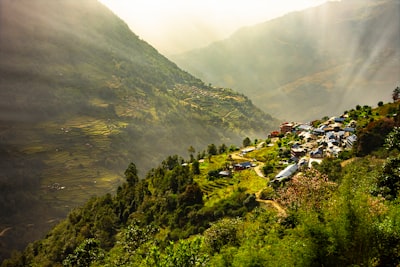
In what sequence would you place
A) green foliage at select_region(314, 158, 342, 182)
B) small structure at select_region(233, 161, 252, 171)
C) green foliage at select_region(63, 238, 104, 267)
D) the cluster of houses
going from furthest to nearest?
small structure at select_region(233, 161, 252, 171) → the cluster of houses → green foliage at select_region(314, 158, 342, 182) → green foliage at select_region(63, 238, 104, 267)

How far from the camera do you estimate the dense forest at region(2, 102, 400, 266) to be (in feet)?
140

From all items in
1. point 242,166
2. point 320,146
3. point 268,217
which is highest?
point 320,146

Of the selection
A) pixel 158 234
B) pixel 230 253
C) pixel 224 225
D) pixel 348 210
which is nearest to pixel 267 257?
pixel 230 253

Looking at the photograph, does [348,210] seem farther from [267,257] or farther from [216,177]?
[216,177]

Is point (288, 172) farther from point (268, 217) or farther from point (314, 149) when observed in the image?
point (268, 217)

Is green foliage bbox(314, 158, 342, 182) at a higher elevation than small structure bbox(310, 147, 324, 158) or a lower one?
lower

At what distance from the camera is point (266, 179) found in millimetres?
152000

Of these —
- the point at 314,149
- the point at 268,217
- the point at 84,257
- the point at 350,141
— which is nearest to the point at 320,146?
the point at 314,149

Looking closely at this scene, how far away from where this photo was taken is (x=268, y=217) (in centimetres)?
8725

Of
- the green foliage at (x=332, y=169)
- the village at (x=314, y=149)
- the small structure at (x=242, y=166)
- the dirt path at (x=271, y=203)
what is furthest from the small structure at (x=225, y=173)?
the green foliage at (x=332, y=169)

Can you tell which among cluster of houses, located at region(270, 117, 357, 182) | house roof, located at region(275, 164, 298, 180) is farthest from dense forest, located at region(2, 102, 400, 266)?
cluster of houses, located at region(270, 117, 357, 182)

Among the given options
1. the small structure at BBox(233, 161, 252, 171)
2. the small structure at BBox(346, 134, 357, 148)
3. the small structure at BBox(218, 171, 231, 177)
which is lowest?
the small structure at BBox(218, 171, 231, 177)

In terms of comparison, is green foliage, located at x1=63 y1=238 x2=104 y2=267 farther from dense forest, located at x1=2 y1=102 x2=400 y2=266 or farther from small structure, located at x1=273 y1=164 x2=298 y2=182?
small structure, located at x1=273 y1=164 x2=298 y2=182

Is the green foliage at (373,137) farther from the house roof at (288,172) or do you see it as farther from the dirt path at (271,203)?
the dirt path at (271,203)
